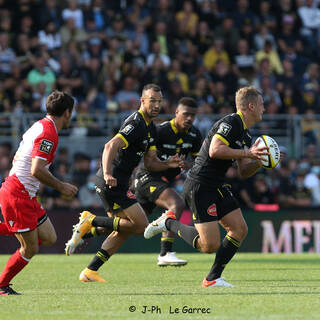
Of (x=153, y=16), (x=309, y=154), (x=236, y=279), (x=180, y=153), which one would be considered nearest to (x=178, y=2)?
(x=153, y=16)

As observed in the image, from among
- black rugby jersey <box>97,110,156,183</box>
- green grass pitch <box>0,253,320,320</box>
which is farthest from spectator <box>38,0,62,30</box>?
black rugby jersey <box>97,110,156,183</box>

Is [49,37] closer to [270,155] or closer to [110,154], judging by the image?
[110,154]

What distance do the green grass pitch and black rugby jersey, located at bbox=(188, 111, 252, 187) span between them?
1234 mm

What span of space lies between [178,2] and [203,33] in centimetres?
158

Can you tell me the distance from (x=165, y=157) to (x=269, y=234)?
15.1 ft

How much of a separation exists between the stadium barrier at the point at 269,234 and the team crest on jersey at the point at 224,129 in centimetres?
762

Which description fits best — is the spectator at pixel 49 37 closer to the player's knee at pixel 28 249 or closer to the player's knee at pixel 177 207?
the player's knee at pixel 177 207

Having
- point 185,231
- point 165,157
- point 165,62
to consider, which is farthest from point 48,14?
point 185,231

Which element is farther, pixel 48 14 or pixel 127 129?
pixel 48 14

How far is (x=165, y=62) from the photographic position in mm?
19500

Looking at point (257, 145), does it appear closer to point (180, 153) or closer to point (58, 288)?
point (58, 288)

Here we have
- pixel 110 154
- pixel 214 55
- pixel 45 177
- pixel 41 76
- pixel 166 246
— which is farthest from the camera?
pixel 214 55

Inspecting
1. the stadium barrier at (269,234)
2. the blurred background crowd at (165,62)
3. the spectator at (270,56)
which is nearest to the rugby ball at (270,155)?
the stadium barrier at (269,234)

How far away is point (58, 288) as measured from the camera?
29.2 feet
